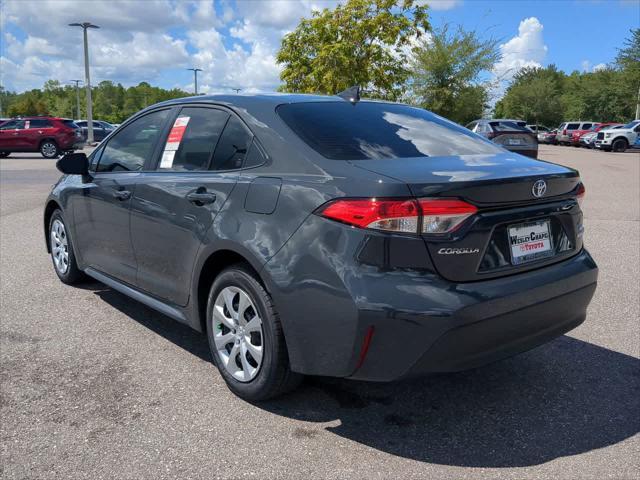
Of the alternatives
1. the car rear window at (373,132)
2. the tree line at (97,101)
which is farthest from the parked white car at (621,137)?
the tree line at (97,101)

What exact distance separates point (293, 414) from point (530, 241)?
1496 mm

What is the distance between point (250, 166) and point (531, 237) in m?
1.48

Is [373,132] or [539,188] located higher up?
[373,132]

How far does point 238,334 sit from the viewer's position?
332 centimetres

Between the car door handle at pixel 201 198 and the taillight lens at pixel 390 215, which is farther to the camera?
the car door handle at pixel 201 198

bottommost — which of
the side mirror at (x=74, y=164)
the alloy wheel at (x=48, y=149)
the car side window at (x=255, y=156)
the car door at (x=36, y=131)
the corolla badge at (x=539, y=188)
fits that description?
the alloy wheel at (x=48, y=149)

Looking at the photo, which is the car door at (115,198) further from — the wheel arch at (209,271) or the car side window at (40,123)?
the car side window at (40,123)

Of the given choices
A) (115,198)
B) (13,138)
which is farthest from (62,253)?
(13,138)

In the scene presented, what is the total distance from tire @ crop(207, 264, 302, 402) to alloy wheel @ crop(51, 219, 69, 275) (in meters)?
2.55

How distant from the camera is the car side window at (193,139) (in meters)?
3.64

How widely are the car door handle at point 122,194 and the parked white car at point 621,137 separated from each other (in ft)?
125

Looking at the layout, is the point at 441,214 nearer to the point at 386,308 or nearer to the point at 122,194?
the point at 386,308

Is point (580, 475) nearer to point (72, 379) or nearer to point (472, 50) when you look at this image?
point (72, 379)

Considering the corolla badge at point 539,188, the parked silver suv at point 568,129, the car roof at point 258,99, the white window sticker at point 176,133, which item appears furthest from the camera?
the parked silver suv at point 568,129
